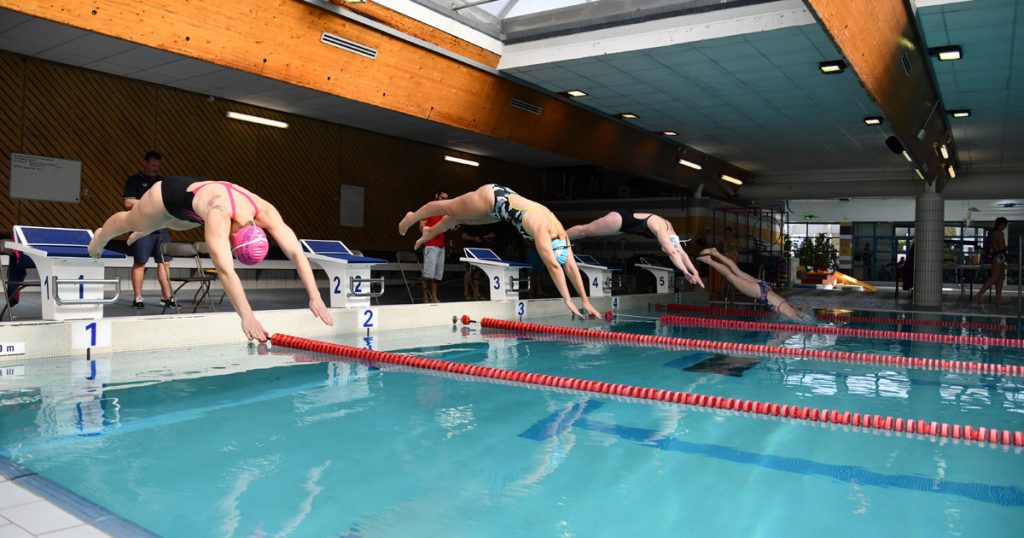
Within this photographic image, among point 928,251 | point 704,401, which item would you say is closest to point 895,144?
point 928,251

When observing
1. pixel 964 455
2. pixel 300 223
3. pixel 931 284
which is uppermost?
pixel 300 223

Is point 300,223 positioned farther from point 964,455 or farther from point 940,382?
point 964,455

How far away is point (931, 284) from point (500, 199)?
459 inches

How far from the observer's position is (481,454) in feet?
11.6

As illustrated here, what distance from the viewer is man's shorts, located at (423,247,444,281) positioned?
10.0 meters

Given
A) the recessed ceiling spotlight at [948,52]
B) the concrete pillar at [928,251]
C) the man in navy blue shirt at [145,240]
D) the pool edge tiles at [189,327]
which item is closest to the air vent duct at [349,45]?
the man in navy blue shirt at [145,240]

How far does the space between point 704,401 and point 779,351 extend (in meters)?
3.25

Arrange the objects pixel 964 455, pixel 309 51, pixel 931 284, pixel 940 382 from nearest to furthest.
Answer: pixel 964 455 < pixel 940 382 < pixel 309 51 < pixel 931 284

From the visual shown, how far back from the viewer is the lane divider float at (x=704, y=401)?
411 cm

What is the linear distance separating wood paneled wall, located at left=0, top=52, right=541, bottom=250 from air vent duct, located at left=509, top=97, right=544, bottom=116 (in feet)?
14.3

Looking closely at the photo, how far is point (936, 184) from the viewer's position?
48.3 feet

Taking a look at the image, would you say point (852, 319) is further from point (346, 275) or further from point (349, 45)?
point (349, 45)

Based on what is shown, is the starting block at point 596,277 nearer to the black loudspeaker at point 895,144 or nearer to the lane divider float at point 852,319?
the lane divider float at point 852,319

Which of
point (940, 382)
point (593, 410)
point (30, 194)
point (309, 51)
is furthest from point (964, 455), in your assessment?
point (30, 194)
